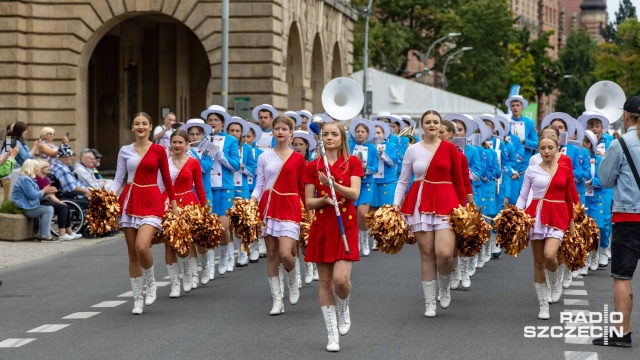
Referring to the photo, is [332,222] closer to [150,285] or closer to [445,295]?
[445,295]

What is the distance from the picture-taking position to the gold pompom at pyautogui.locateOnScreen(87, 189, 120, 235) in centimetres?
1316

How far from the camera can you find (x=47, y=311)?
1318cm

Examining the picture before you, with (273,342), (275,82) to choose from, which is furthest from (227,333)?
(275,82)

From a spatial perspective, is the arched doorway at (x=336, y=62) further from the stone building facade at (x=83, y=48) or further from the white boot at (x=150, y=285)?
the white boot at (x=150, y=285)

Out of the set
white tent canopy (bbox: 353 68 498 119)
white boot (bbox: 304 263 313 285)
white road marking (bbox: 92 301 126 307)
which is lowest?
white road marking (bbox: 92 301 126 307)

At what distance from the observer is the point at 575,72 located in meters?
129

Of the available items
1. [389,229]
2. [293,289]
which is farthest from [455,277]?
[389,229]

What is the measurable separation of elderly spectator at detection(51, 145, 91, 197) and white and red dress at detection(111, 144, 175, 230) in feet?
31.5

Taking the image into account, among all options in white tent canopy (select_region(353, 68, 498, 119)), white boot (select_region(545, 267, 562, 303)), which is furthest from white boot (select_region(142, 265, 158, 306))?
white tent canopy (select_region(353, 68, 498, 119))

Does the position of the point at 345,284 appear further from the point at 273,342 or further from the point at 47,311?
the point at 47,311

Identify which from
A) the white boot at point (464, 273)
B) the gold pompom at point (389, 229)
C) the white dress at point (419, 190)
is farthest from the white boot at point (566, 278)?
the gold pompom at point (389, 229)

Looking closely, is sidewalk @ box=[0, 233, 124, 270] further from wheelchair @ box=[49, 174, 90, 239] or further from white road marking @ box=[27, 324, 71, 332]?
white road marking @ box=[27, 324, 71, 332]

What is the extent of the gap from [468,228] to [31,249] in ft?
32.1

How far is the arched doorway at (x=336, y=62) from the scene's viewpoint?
4947 cm
